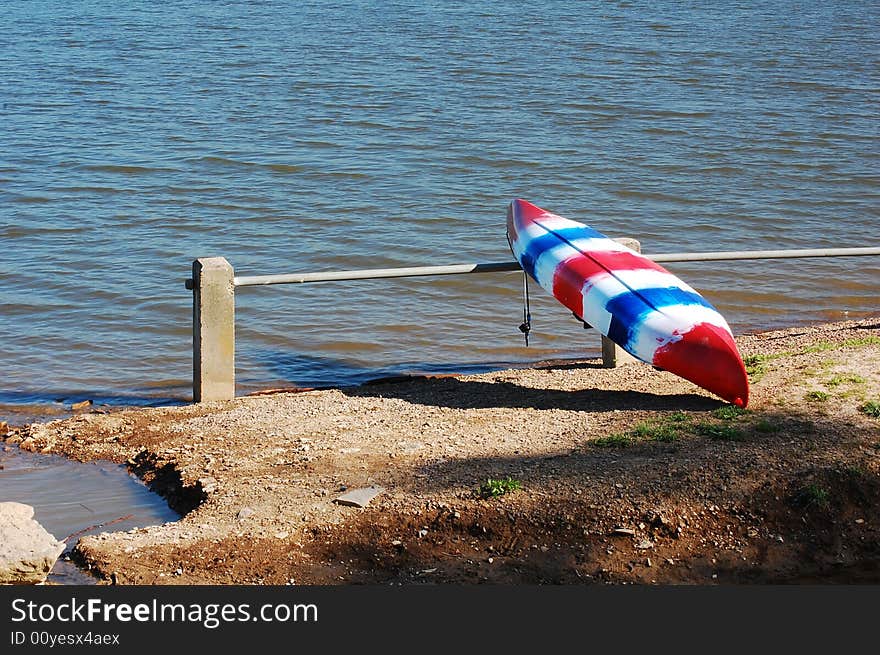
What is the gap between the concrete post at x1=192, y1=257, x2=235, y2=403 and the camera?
8.02m

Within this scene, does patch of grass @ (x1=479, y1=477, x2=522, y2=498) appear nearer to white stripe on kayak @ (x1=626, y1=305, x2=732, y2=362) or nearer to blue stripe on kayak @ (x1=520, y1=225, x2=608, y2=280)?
white stripe on kayak @ (x1=626, y1=305, x2=732, y2=362)

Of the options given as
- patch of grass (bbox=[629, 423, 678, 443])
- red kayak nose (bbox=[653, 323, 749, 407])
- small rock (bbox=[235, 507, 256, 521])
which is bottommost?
small rock (bbox=[235, 507, 256, 521])

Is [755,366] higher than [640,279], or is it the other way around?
[640,279]

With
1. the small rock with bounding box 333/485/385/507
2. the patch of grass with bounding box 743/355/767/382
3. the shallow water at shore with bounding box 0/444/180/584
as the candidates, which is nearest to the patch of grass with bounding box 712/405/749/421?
the patch of grass with bounding box 743/355/767/382

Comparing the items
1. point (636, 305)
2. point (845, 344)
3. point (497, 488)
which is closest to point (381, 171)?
point (845, 344)

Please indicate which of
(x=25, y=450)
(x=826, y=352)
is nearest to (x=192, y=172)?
(x=25, y=450)

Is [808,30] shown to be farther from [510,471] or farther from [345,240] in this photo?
[510,471]

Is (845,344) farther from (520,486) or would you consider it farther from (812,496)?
(520,486)

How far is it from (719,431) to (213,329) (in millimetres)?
3430

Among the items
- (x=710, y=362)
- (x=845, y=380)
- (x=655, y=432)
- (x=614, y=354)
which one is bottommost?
(x=614, y=354)

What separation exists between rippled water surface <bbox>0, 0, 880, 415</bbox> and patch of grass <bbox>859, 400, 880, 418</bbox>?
409 centimetres

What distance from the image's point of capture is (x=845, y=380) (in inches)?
295

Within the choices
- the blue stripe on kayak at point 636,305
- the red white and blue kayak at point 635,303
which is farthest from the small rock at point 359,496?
the blue stripe on kayak at point 636,305

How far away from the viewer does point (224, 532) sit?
589cm
